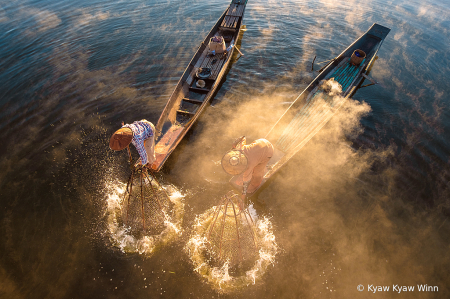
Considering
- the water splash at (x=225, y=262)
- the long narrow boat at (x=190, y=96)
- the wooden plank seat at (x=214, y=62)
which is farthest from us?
the wooden plank seat at (x=214, y=62)

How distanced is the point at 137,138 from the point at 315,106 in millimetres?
7536

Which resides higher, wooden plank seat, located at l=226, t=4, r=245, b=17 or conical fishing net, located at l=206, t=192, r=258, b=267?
wooden plank seat, located at l=226, t=4, r=245, b=17

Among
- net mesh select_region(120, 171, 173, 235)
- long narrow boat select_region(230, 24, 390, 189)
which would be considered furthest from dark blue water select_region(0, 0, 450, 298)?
long narrow boat select_region(230, 24, 390, 189)

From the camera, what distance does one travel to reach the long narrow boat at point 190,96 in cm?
779

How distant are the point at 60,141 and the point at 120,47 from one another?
853 centimetres

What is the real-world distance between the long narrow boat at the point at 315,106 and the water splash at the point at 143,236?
203 centimetres

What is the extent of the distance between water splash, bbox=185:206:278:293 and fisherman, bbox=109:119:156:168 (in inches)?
99.9

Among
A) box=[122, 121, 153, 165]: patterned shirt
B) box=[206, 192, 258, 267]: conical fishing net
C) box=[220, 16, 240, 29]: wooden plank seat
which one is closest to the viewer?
box=[122, 121, 153, 165]: patterned shirt

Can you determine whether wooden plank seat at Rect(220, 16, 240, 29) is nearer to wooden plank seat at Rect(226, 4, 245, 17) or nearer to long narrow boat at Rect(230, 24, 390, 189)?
wooden plank seat at Rect(226, 4, 245, 17)

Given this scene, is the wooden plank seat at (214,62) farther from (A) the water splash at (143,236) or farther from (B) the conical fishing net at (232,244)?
(B) the conical fishing net at (232,244)

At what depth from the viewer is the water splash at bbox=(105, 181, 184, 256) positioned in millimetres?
5891

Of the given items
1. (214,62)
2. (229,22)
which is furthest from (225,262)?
(229,22)

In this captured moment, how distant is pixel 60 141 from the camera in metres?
8.31

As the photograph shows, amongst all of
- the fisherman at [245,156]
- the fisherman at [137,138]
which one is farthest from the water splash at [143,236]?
the fisherman at [245,156]
